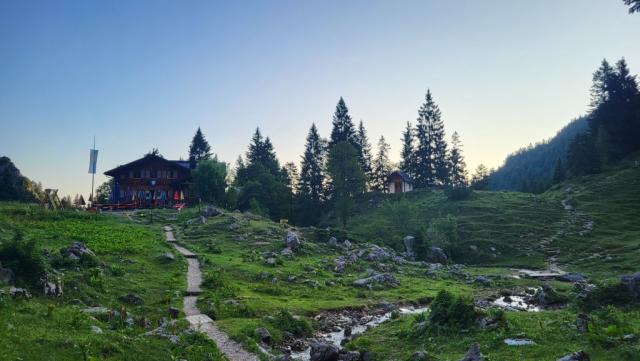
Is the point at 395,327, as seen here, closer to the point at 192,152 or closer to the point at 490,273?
the point at 490,273

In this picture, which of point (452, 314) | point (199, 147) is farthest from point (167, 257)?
point (199, 147)

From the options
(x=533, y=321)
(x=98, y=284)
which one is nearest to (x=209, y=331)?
(x=98, y=284)

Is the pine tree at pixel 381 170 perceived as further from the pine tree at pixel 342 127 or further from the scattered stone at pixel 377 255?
the scattered stone at pixel 377 255

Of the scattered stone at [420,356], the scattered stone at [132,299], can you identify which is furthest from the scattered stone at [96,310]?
the scattered stone at [420,356]

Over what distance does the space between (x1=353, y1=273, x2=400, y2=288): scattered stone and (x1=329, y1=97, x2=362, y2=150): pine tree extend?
265 ft

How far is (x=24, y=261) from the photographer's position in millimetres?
24188

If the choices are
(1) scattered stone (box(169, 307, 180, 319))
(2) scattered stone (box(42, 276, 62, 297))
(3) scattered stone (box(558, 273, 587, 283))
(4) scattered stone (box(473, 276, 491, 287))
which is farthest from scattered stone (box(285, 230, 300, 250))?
(2) scattered stone (box(42, 276, 62, 297))

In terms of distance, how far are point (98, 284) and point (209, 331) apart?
32.5 ft

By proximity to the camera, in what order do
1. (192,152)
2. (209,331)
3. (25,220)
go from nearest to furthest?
(209,331) → (25,220) → (192,152)

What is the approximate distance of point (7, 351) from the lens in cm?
1480

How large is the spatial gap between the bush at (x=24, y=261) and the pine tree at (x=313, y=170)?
89794 millimetres

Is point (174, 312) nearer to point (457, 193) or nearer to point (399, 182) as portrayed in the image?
point (457, 193)

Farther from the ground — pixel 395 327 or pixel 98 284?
pixel 98 284

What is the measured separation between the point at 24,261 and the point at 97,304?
176 inches
